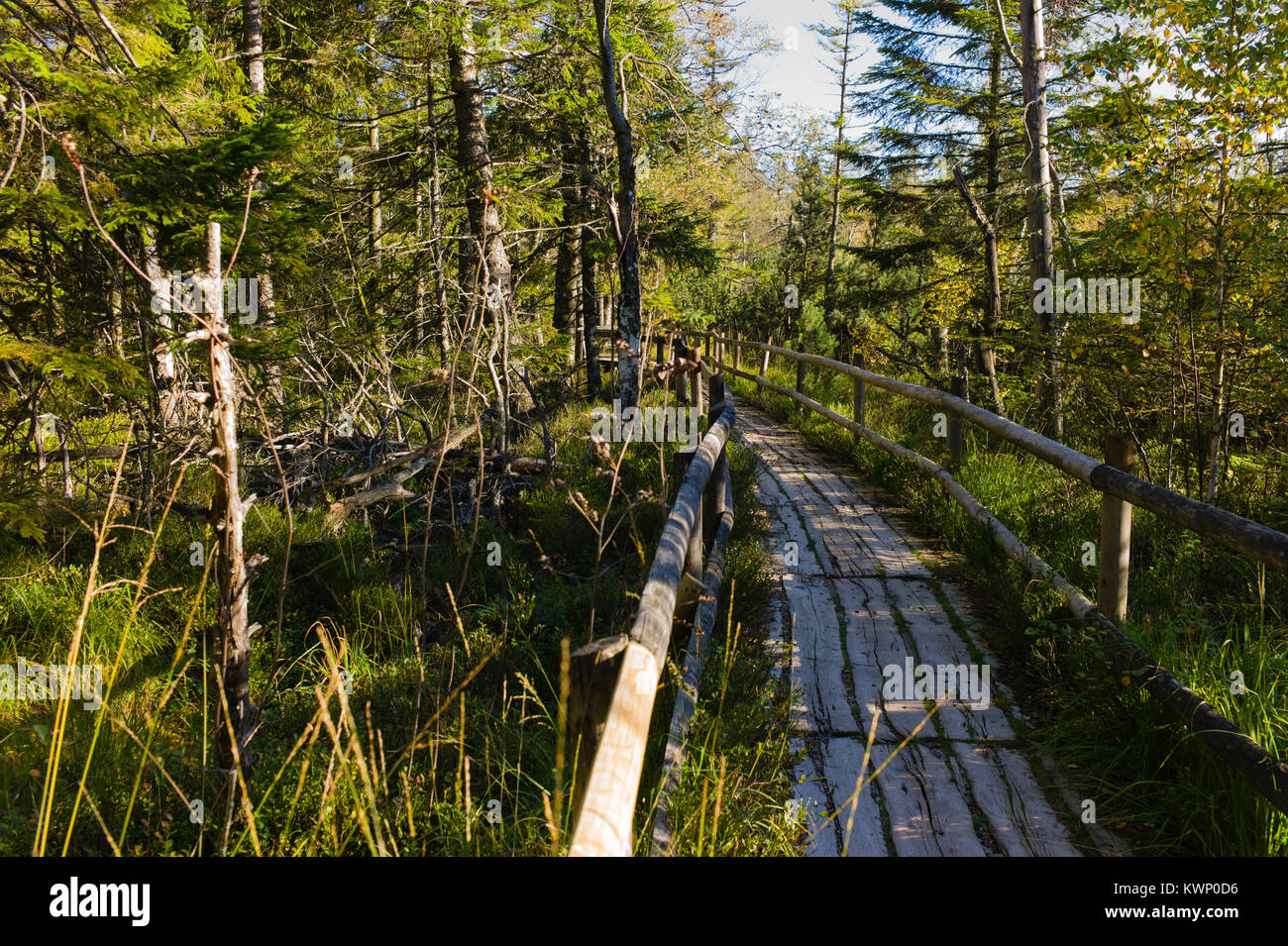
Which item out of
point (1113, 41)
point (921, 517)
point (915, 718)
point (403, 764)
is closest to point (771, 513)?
point (921, 517)

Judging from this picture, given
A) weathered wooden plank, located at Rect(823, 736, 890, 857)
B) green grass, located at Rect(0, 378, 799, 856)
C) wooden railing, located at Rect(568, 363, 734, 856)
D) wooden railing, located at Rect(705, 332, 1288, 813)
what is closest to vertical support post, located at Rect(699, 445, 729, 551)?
green grass, located at Rect(0, 378, 799, 856)

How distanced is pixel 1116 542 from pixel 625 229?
6.27m

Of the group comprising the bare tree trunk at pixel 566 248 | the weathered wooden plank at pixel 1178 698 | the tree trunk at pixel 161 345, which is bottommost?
the weathered wooden plank at pixel 1178 698

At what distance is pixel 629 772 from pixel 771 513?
5044mm

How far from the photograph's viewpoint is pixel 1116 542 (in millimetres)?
3311

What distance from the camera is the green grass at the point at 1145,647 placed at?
2570 millimetres

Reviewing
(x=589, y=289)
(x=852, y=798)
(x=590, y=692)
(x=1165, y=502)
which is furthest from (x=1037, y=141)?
(x=590, y=692)

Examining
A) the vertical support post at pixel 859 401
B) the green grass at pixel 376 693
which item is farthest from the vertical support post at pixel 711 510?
the vertical support post at pixel 859 401

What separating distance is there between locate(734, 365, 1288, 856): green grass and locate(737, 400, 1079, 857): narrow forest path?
0.21 meters

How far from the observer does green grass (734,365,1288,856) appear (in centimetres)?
257

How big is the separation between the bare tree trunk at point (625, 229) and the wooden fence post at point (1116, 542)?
4.65 metres

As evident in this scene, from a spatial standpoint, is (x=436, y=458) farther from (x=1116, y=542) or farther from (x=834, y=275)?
(x=834, y=275)

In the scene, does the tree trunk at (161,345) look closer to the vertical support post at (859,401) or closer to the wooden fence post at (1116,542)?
the wooden fence post at (1116,542)
